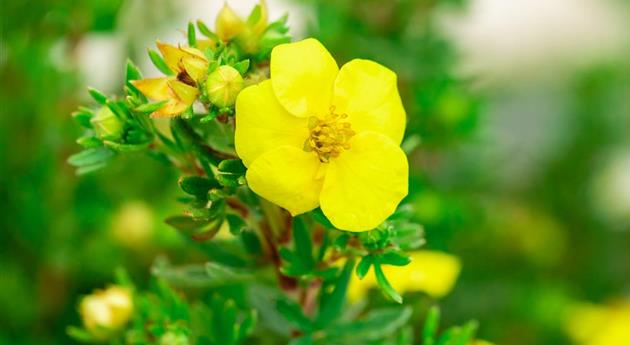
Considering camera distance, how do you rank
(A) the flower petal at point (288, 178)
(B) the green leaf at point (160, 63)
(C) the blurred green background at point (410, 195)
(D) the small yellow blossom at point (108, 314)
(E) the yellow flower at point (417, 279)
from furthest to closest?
(C) the blurred green background at point (410, 195)
(E) the yellow flower at point (417, 279)
(D) the small yellow blossom at point (108, 314)
(B) the green leaf at point (160, 63)
(A) the flower petal at point (288, 178)

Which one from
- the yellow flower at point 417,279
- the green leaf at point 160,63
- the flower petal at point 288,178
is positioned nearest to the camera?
the flower petal at point 288,178

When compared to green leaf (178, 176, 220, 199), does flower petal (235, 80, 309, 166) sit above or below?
above

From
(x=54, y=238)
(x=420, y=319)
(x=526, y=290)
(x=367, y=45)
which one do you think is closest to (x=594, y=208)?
(x=526, y=290)

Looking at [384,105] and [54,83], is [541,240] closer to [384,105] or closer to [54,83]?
[54,83]

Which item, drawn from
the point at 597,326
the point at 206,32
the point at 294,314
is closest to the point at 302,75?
the point at 206,32

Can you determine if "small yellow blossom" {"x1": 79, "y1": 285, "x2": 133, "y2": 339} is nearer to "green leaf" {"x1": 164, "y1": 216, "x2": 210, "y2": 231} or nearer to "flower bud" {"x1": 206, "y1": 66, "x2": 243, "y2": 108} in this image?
A: "green leaf" {"x1": 164, "y1": 216, "x2": 210, "y2": 231}

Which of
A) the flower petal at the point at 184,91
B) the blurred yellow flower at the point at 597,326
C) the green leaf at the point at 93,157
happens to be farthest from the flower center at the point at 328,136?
the blurred yellow flower at the point at 597,326

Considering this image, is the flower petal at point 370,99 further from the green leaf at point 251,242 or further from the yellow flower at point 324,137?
the green leaf at point 251,242

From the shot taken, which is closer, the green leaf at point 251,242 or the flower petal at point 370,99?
the flower petal at point 370,99

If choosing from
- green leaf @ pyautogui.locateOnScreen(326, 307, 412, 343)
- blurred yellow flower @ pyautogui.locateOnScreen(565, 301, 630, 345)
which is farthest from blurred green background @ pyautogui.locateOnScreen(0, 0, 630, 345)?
green leaf @ pyautogui.locateOnScreen(326, 307, 412, 343)
